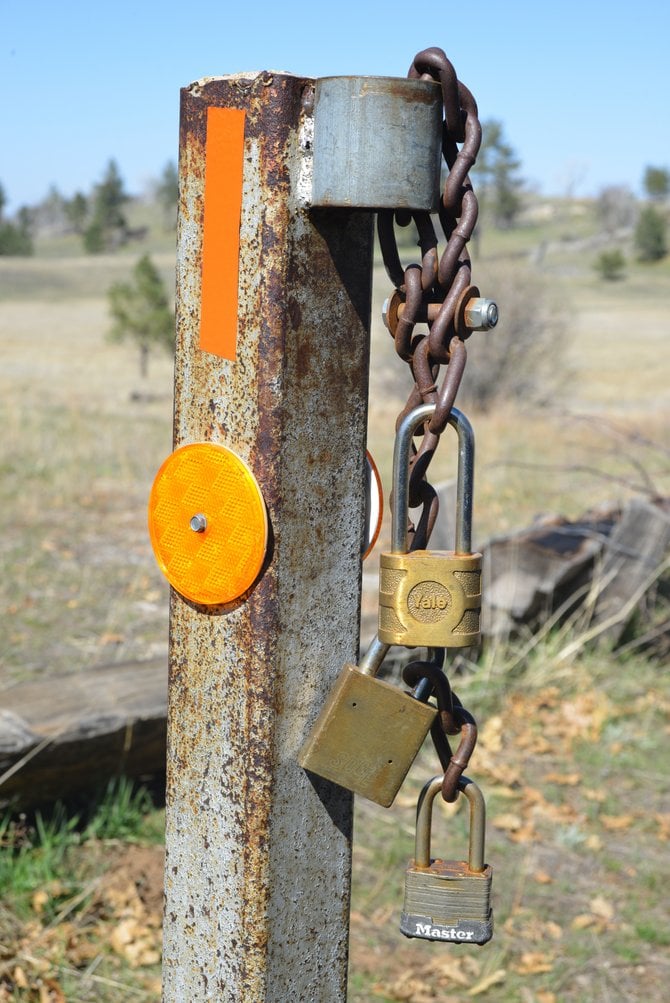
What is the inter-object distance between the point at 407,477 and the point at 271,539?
196 millimetres

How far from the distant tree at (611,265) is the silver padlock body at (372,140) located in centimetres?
7178

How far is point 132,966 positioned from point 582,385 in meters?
26.0

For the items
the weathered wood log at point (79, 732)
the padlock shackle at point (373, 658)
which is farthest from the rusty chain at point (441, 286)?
the weathered wood log at point (79, 732)

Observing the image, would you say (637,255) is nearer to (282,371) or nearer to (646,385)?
(646,385)

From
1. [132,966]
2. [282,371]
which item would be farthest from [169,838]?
[132,966]

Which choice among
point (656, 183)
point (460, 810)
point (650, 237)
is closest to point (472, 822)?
point (460, 810)

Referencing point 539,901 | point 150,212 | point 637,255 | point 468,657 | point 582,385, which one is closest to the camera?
point 539,901

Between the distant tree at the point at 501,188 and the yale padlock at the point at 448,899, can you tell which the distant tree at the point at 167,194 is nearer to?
the distant tree at the point at 501,188

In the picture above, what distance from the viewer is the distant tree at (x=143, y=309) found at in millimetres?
25641

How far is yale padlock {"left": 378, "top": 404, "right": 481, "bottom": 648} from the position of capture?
1316 mm

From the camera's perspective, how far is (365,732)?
1370 mm

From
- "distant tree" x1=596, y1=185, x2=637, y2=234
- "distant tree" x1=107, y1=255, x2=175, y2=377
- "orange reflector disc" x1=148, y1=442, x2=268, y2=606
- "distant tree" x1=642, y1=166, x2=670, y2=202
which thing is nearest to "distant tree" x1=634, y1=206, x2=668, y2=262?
"distant tree" x1=596, y1=185, x2=637, y2=234

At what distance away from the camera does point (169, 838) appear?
1.49 meters

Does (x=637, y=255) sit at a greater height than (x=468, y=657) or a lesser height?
greater
